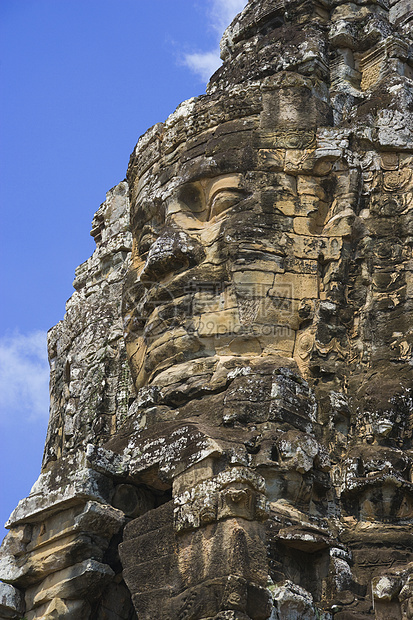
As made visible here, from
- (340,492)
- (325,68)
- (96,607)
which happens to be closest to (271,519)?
(340,492)

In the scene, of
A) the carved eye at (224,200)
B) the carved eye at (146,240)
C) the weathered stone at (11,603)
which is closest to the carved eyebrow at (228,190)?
the carved eye at (224,200)

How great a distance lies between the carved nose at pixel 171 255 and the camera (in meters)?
14.0

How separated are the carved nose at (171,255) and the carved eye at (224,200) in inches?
19.9

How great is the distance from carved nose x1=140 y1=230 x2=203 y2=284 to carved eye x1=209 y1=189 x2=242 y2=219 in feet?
1.65

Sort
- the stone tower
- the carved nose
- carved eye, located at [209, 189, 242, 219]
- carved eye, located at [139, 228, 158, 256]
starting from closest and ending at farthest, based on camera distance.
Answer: the stone tower, the carved nose, carved eye, located at [209, 189, 242, 219], carved eye, located at [139, 228, 158, 256]

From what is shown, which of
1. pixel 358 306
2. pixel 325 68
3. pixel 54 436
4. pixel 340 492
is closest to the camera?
pixel 340 492

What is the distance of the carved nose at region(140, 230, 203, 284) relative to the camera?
1396cm

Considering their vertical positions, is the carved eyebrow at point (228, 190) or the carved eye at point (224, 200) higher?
the carved eyebrow at point (228, 190)

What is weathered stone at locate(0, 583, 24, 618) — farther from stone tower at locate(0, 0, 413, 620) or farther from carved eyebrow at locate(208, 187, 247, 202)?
carved eyebrow at locate(208, 187, 247, 202)

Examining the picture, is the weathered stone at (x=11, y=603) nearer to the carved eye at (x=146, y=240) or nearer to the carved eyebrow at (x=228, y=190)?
the carved eye at (x=146, y=240)

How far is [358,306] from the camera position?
530 inches

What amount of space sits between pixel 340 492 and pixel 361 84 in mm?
5928

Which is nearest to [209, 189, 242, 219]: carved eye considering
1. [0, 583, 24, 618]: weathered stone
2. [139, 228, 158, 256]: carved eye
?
[139, 228, 158, 256]: carved eye

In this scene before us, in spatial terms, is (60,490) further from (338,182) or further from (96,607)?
(338,182)
